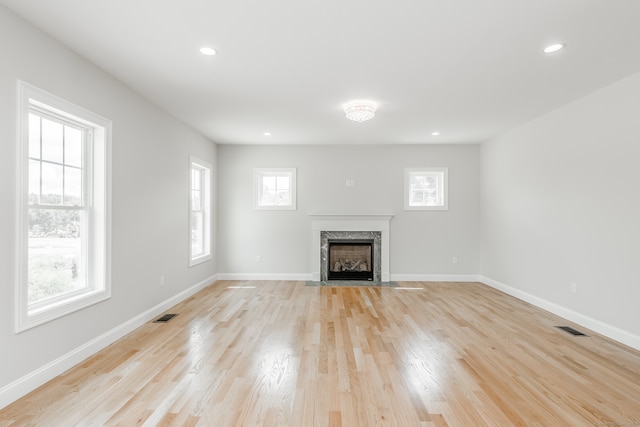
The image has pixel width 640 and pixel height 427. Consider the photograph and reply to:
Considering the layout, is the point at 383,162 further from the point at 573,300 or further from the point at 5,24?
the point at 5,24

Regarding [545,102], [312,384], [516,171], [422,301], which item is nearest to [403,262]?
[422,301]

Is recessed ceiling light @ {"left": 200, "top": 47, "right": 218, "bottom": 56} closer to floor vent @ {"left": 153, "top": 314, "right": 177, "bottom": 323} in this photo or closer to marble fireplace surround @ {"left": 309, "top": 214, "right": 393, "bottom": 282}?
floor vent @ {"left": 153, "top": 314, "right": 177, "bottom": 323}

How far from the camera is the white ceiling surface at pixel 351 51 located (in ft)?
6.90

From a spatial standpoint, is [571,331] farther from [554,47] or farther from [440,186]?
[440,186]

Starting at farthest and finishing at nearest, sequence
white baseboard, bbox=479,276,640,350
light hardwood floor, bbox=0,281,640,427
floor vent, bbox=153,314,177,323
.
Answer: floor vent, bbox=153,314,177,323
white baseboard, bbox=479,276,640,350
light hardwood floor, bbox=0,281,640,427

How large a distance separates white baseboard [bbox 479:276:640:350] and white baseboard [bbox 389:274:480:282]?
76 cm

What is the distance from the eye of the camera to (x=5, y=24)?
6.85 feet

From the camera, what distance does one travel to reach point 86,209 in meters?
2.95

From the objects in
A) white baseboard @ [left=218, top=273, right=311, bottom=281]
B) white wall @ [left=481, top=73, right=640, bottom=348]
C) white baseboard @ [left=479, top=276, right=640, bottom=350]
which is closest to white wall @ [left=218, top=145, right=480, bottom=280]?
white baseboard @ [left=218, top=273, right=311, bottom=281]

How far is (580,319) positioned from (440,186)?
10.3 ft

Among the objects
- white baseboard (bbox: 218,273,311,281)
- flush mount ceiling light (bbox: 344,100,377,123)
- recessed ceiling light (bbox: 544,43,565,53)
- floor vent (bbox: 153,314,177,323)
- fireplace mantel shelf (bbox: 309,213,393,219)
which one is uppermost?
recessed ceiling light (bbox: 544,43,565,53)

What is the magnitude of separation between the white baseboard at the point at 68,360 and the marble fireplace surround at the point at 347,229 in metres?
2.75

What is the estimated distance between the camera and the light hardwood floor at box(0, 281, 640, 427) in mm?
1973

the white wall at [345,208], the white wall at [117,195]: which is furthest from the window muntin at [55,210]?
the white wall at [345,208]
